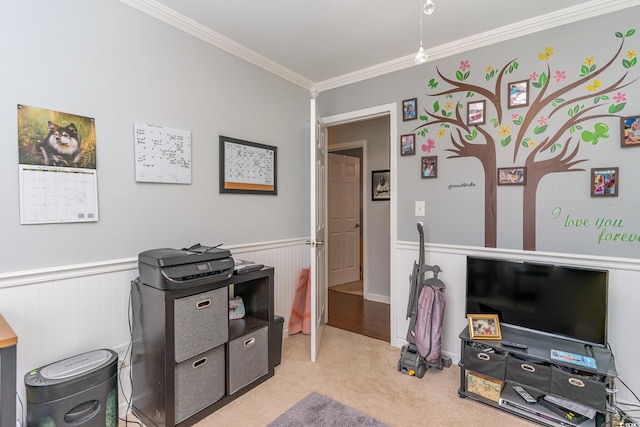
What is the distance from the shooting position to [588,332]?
1.83m

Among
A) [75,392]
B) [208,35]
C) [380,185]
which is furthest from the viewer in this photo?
[380,185]

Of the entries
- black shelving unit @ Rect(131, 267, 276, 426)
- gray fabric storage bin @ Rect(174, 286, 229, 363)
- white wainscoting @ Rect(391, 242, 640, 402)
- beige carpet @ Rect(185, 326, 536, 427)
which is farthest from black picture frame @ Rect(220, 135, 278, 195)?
beige carpet @ Rect(185, 326, 536, 427)

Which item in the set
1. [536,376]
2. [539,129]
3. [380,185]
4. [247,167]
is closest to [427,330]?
[536,376]

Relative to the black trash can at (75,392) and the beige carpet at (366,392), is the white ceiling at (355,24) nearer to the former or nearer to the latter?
the black trash can at (75,392)

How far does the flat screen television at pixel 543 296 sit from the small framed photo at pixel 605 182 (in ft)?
1.68

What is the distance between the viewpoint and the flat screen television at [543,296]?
1.82 meters

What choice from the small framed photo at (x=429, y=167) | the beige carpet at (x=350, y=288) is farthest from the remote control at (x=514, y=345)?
the beige carpet at (x=350, y=288)

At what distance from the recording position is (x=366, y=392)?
2.09 metres

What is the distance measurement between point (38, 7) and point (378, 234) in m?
3.70

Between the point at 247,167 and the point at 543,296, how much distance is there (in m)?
2.30

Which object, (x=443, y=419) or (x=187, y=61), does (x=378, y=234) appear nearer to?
(x=443, y=419)

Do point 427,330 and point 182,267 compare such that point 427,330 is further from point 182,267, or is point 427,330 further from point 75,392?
point 75,392

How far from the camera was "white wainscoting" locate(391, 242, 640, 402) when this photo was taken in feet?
6.17

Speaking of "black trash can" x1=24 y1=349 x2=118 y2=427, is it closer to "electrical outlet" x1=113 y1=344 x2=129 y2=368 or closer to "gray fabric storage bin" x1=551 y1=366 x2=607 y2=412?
"electrical outlet" x1=113 y1=344 x2=129 y2=368
